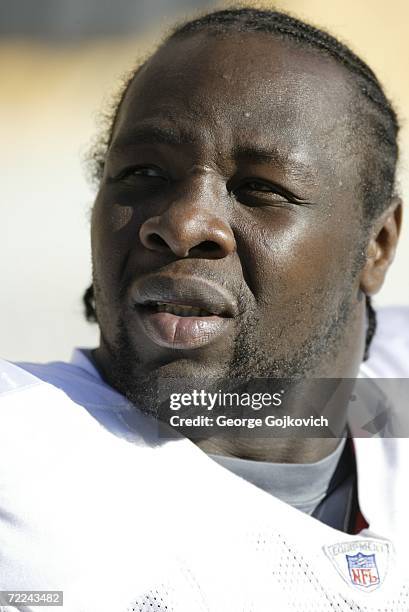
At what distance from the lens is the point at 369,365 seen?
7.92ft

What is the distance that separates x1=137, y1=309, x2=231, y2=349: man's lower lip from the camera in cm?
170

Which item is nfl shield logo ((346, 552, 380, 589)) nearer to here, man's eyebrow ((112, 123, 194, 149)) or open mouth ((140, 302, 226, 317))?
open mouth ((140, 302, 226, 317))

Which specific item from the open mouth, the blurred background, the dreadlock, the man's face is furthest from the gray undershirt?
the blurred background

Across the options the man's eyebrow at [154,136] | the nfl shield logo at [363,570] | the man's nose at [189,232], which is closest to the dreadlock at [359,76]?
the man's eyebrow at [154,136]

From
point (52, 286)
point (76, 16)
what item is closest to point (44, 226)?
point (52, 286)

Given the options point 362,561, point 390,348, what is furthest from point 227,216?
point 390,348

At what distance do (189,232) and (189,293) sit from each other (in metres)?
0.10

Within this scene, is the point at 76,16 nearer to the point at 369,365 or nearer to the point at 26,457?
the point at 369,365

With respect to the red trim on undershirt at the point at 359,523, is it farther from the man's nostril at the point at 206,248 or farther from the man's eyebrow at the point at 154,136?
the man's eyebrow at the point at 154,136

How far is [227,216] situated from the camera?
178 cm

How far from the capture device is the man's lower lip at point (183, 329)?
5.58 feet

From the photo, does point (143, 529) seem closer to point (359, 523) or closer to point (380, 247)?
point (359, 523)

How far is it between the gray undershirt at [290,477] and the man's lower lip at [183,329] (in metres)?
0.28

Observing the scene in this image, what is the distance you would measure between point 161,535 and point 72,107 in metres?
6.40
